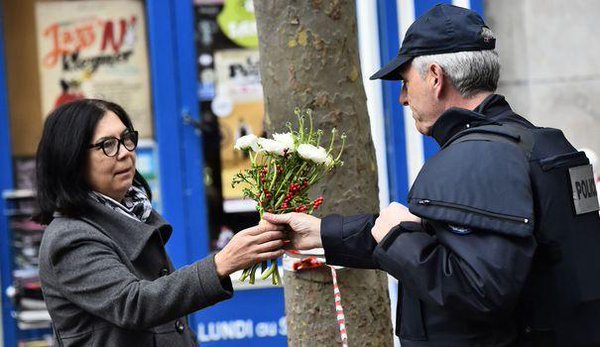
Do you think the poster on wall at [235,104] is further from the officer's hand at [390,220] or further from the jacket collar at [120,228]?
the officer's hand at [390,220]

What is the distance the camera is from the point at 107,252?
2902mm

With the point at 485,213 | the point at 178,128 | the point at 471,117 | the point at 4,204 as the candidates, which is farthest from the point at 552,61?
the point at 485,213

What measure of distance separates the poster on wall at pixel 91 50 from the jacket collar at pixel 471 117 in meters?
4.02

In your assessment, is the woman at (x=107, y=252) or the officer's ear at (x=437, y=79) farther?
the woman at (x=107, y=252)

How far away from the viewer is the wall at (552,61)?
627cm

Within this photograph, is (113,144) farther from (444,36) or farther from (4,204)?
(4,204)

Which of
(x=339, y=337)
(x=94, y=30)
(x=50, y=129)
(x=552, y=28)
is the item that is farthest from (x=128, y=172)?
(x=552, y=28)

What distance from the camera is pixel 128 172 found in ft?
10.3

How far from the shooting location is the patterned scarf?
121 inches

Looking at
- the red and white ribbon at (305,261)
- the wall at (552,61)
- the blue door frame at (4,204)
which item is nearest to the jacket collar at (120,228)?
the red and white ribbon at (305,261)

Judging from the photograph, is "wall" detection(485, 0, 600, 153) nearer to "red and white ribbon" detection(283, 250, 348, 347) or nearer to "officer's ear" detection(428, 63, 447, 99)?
"red and white ribbon" detection(283, 250, 348, 347)

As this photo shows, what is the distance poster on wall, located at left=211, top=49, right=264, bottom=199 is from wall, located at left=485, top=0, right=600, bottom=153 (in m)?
1.61

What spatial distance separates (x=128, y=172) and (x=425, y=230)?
1055 mm

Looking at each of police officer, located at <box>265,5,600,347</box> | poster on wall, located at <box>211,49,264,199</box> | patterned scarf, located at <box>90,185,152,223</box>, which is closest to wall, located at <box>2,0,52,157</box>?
poster on wall, located at <box>211,49,264,199</box>
